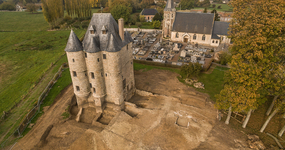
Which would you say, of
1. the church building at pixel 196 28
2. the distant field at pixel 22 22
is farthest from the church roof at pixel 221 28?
the distant field at pixel 22 22

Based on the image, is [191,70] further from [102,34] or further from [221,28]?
[221,28]

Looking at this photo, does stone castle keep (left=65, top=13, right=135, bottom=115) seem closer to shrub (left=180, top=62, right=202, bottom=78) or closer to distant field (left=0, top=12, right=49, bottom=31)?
shrub (left=180, top=62, right=202, bottom=78)

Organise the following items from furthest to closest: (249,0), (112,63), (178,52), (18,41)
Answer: (18,41), (178,52), (112,63), (249,0)

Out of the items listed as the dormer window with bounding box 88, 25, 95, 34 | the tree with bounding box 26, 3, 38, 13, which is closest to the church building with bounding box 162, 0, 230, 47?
the dormer window with bounding box 88, 25, 95, 34

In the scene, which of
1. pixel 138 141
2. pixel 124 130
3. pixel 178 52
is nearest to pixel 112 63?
pixel 124 130

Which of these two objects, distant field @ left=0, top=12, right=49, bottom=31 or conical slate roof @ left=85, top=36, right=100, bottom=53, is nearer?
conical slate roof @ left=85, top=36, right=100, bottom=53

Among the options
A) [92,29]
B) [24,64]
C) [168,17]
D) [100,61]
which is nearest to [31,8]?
[24,64]

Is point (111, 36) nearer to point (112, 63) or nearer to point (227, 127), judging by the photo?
point (112, 63)
